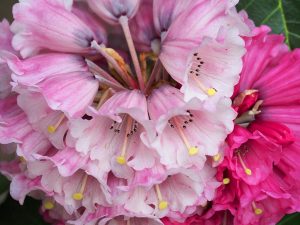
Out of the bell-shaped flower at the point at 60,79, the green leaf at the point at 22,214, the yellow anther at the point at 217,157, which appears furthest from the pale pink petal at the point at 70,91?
the green leaf at the point at 22,214

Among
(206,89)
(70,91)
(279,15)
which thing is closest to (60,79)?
(70,91)

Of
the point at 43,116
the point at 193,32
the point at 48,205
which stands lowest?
the point at 48,205

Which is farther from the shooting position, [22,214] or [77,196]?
[22,214]

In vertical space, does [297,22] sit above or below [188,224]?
above

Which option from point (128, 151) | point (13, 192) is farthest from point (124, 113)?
point (13, 192)

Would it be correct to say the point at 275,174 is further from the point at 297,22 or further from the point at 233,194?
the point at 297,22

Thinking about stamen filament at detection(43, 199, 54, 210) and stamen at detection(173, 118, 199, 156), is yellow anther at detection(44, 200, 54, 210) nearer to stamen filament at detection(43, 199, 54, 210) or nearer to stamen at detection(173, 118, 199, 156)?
stamen filament at detection(43, 199, 54, 210)

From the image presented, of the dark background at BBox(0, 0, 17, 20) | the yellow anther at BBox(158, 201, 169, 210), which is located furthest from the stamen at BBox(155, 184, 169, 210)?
the dark background at BBox(0, 0, 17, 20)

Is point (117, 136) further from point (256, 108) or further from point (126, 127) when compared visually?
point (256, 108)
